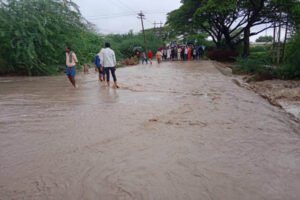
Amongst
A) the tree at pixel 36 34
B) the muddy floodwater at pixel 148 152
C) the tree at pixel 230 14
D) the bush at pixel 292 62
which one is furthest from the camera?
the tree at pixel 230 14

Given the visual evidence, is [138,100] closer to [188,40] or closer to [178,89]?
[178,89]

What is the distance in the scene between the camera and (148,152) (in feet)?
14.6

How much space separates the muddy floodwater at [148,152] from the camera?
11.1ft

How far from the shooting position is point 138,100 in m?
8.45

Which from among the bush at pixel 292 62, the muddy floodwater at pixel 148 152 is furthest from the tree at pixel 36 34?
the bush at pixel 292 62

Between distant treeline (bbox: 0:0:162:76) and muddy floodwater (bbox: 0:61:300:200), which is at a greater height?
distant treeline (bbox: 0:0:162:76)

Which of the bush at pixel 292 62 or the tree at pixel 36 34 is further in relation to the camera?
the tree at pixel 36 34

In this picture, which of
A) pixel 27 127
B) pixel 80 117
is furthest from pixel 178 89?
pixel 27 127

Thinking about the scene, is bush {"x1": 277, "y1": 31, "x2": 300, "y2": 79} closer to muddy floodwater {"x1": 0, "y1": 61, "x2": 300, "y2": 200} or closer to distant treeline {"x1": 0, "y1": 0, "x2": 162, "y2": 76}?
muddy floodwater {"x1": 0, "y1": 61, "x2": 300, "y2": 200}

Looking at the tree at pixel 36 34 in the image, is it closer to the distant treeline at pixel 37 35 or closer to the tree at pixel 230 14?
the distant treeline at pixel 37 35

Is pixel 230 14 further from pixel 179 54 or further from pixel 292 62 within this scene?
pixel 292 62

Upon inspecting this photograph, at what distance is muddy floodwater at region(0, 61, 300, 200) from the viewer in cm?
340

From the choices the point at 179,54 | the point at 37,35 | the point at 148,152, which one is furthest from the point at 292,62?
the point at 179,54

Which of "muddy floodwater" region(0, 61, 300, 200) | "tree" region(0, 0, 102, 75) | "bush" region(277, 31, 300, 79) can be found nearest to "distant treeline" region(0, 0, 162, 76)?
"tree" region(0, 0, 102, 75)
